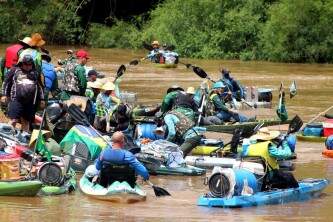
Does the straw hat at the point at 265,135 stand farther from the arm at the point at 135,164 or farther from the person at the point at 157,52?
the person at the point at 157,52

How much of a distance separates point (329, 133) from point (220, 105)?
2000 millimetres

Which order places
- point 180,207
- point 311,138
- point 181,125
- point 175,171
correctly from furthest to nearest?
point 311,138, point 181,125, point 175,171, point 180,207

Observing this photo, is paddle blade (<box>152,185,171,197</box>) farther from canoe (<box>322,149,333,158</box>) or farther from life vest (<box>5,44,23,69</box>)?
life vest (<box>5,44,23,69</box>)

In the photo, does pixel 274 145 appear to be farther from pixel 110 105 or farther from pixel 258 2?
pixel 258 2

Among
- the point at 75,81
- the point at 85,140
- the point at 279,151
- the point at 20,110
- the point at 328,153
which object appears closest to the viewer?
the point at 279,151

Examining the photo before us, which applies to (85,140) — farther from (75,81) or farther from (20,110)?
(75,81)

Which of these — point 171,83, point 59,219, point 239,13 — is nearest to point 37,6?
point 239,13

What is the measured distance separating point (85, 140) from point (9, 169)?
1.51m

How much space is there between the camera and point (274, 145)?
456 inches

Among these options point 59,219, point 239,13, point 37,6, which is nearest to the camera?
point 59,219

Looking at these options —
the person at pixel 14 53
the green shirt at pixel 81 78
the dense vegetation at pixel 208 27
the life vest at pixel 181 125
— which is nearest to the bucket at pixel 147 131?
the life vest at pixel 181 125

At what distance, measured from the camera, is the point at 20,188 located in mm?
10836

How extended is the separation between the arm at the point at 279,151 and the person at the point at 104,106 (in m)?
2.61

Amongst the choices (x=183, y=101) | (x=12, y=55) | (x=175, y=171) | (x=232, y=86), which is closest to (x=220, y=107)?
(x=183, y=101)
